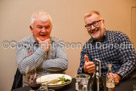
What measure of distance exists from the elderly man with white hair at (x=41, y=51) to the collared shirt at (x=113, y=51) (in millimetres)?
291

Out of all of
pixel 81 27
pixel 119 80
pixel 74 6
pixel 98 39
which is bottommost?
pixel 119 80

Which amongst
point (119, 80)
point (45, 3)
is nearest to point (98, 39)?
point (119, 80)

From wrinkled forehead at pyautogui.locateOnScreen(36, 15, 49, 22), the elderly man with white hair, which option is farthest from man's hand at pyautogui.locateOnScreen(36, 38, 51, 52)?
wrinkled forehead at pyautogui.locateOnScreen(36, 15, 49, 22)

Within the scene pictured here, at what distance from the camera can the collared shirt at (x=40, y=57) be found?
1.78 meters

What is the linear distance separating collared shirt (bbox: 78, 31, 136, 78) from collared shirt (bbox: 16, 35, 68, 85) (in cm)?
26

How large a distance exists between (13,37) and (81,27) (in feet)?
3.78

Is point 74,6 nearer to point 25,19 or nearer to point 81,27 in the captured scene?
point 81,27

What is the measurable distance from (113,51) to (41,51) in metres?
0.86

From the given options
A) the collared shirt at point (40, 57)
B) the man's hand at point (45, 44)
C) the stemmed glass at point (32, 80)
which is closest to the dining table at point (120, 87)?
the stemmed glass at point (32, 80)

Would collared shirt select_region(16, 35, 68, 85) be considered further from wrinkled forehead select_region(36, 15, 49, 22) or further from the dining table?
the dining table

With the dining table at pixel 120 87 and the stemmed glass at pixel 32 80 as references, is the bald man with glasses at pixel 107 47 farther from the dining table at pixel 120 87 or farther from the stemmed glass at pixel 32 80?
the stemmed glass at pixel 32 80

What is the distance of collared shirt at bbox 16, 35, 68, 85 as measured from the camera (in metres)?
1.78

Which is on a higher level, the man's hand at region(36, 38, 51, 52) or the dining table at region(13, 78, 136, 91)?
the man's hand at region(36, 38, 51, 52)

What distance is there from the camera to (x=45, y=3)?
8.12 feet
